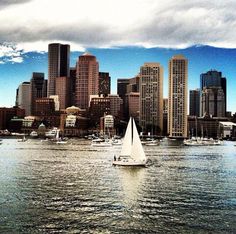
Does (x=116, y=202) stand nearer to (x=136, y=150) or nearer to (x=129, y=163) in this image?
(x=129, y=163)

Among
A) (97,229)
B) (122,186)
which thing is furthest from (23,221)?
(122,186)

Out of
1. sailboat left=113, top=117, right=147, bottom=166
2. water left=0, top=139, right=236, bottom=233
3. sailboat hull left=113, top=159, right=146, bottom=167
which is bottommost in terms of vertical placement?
water left=0, top=139, right=236, bottom=233

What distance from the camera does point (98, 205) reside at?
129 ft

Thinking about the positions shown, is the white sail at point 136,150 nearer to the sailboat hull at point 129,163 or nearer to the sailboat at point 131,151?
the sailboat at point 131,151

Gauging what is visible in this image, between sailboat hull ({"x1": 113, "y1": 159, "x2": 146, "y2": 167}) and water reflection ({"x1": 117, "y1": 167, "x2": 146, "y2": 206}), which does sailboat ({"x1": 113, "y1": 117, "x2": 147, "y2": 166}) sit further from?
water reflection ({"x1": 117, "y1": 167, "x2": 146, "y2": 206})

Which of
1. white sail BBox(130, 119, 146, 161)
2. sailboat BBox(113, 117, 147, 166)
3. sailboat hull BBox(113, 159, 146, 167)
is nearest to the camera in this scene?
sailboat hull BBox(113, 159, 146, 167)

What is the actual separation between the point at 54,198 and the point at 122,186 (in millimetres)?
10170

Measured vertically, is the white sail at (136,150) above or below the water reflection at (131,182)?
above

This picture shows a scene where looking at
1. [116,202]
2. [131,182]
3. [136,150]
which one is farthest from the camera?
[136,150]

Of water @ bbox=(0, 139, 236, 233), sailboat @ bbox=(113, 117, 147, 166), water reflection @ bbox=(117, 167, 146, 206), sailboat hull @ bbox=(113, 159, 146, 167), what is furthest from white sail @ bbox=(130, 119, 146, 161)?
water @ bbox=(0, 139, 236, 233)

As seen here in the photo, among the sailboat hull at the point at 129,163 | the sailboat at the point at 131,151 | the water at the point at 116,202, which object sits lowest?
the water at the point at 116,202

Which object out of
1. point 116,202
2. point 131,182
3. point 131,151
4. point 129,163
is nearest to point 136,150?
point 131,151

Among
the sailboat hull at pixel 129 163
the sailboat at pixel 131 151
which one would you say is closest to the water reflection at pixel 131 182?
the sailboat hull at pixel 129 163

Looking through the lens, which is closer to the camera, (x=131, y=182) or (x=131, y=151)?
(x=131, y=182)
